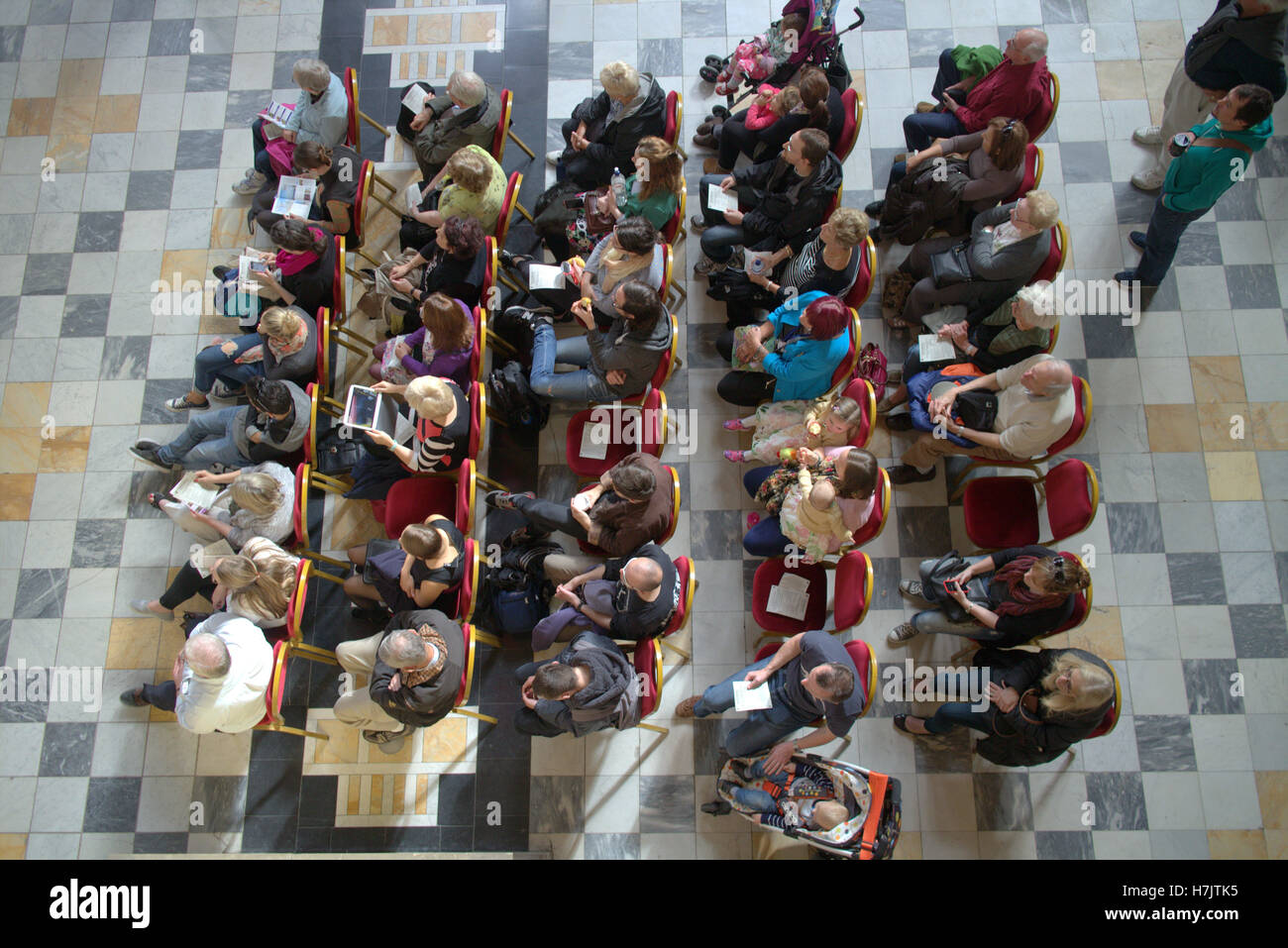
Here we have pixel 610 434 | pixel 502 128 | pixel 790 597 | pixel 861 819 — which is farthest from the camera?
pixel 502 128

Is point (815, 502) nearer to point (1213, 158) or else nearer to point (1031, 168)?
point (1031, 168)

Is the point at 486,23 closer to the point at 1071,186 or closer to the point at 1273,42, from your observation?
the point at 1071,186

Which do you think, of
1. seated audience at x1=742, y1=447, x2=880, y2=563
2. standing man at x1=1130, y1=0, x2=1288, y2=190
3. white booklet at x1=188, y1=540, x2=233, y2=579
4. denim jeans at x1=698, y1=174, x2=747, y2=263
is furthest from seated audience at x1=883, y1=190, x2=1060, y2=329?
white booklet at x1=188, y1=540, x2=233, y2=579

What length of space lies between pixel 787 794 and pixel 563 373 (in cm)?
300

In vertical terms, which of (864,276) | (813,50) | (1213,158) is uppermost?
(813,50)

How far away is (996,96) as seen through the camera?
5.48m

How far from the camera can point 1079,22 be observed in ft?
21.6

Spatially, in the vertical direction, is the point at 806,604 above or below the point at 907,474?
below

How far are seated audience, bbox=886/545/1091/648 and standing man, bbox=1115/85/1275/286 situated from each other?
8.98ft

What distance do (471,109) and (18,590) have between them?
486cm

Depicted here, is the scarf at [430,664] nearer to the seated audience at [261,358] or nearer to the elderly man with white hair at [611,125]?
the seated audience at [261,358]

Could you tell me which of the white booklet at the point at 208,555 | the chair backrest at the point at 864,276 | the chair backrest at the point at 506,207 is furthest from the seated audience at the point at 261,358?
the chair backrest at the point at 864,276

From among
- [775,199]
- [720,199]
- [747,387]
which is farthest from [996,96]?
[747,387]
